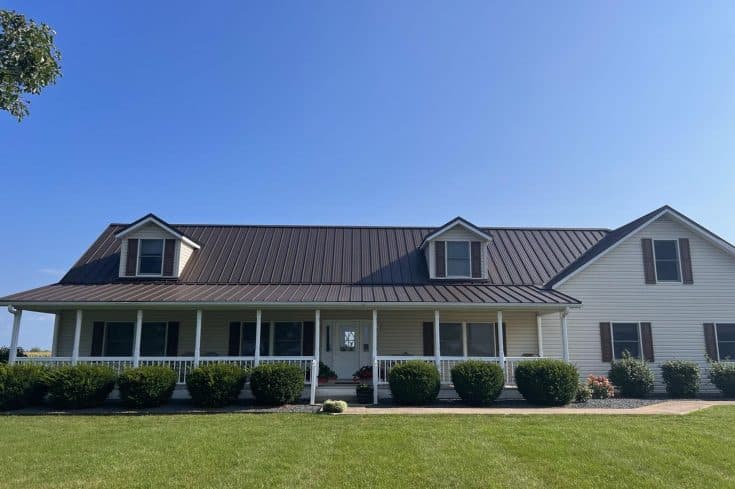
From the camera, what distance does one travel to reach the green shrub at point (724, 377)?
1556 centimetres

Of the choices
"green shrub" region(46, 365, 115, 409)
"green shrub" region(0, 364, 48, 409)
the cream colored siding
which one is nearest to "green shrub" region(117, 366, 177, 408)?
"green shrub" region(46, 365, 115, 409)

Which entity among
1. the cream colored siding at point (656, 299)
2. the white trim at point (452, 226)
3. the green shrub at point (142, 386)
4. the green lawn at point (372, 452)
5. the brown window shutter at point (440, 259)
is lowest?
the green lawn at point (372, 452)

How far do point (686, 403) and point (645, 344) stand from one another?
3.27m

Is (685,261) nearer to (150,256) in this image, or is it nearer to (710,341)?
(710,341)

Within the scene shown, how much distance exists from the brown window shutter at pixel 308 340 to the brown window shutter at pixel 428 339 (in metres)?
3.89

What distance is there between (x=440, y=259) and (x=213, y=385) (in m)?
8.99

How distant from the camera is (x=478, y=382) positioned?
1369 centimetres

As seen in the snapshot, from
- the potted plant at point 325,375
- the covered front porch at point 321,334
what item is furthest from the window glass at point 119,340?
the potted plant at point 325,375

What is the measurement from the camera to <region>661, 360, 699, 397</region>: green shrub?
15.5 m

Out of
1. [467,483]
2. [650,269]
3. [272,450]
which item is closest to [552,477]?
[467,483]

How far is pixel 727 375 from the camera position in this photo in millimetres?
15625

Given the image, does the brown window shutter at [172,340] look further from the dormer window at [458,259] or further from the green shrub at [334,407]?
the dormer window at [458,259]

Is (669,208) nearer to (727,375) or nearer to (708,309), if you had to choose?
(708,309)

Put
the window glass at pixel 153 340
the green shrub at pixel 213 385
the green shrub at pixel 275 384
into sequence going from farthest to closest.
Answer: the window glass at pixel 153 340 < the green shrub at pixel 275 384 < the green shrub at pixel 213 385
